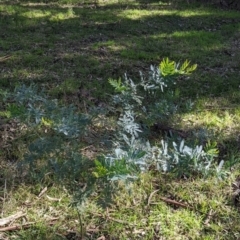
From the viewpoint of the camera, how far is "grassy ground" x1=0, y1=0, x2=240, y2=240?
2.61 meters

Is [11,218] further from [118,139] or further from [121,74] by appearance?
[121,74]

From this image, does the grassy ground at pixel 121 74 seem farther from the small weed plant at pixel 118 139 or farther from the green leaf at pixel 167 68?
the green leaf at pixel 167 68

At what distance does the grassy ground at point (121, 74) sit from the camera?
→ 2.61m

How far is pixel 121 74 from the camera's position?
519cm

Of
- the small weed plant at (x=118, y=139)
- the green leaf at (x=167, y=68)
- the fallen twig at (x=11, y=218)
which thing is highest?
the green leaf at (x=167, y=68)

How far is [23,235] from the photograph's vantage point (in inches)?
98.2

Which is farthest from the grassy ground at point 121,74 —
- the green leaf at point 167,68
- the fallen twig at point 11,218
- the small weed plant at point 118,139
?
the green leaf at point 167,68

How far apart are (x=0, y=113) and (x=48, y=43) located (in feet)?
8.69

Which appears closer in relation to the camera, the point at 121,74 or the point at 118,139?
the point at 118,139

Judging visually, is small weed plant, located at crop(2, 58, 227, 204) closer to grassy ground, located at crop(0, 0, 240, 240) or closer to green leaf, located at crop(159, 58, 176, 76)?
green leaf, located at crop(159, 58, 176, 76)

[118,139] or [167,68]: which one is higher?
[167,68]

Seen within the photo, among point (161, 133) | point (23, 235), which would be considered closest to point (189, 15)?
point (161, 133)

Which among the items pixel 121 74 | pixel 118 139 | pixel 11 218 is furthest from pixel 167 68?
pixel 121 74

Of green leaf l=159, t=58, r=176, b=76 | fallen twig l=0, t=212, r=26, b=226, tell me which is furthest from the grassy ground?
green leaf l=159, t=58, r=176, b=76
